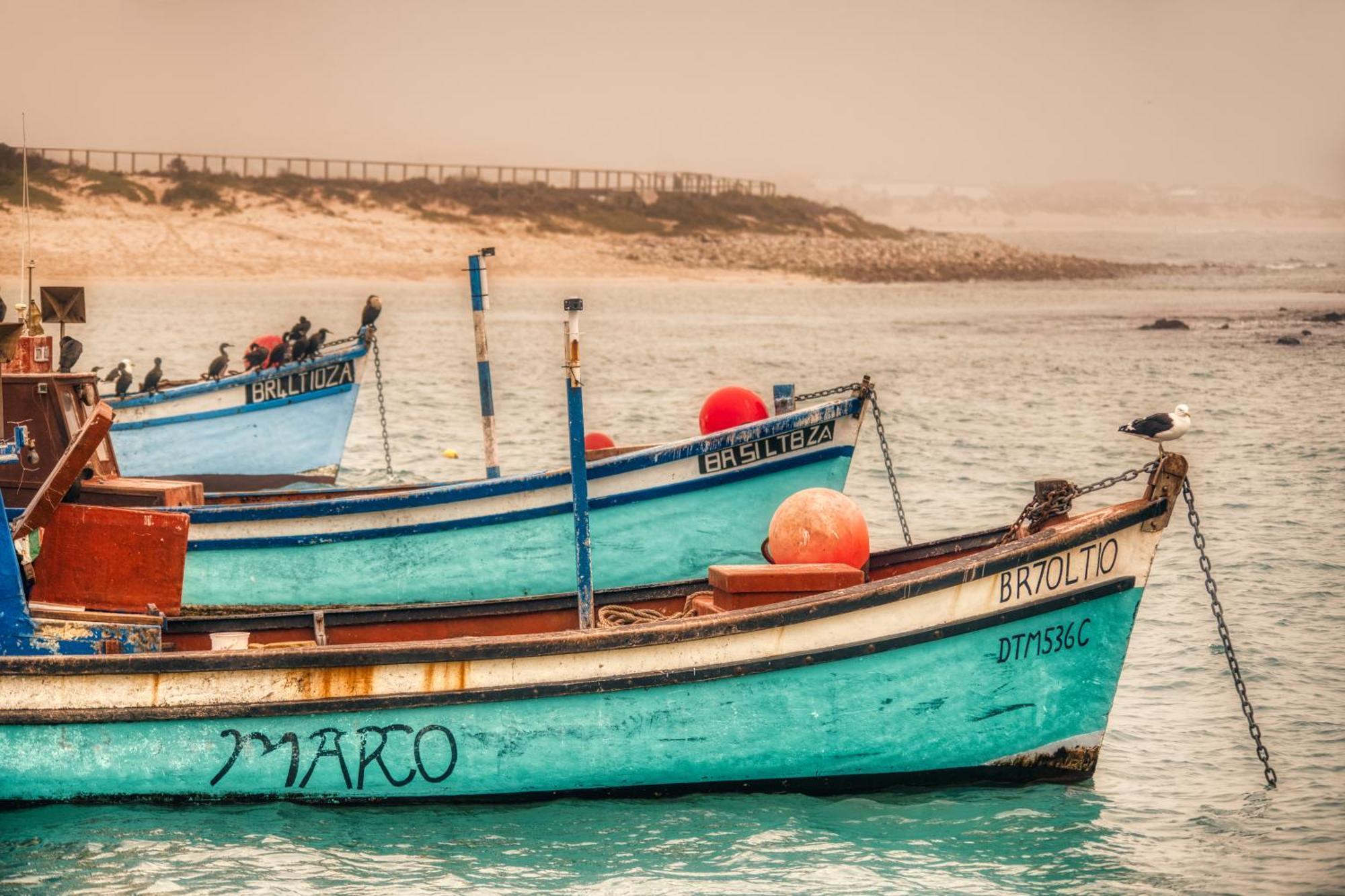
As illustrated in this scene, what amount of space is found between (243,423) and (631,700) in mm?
12650

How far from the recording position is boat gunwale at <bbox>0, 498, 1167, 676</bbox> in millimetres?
9344

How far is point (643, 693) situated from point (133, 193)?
3509 inches

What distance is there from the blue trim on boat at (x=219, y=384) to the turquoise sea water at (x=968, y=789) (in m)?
4.41

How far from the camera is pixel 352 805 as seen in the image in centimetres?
977

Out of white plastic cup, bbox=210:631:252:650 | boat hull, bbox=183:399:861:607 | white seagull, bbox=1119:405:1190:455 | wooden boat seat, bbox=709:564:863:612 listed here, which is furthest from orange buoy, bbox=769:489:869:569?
white plastic cup, bbox=210:631:252:650

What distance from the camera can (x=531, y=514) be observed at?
545 inches

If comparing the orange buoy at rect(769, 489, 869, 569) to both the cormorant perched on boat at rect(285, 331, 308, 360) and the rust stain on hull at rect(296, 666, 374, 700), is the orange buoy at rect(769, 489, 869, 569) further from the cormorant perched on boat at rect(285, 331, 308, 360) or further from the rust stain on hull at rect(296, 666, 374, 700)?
the cormorant perched on boat at rect(285, 331, 308, 360)

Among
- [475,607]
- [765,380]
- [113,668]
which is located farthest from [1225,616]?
[765,380]

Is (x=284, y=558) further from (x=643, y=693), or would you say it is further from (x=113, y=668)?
(x=643, y=693)

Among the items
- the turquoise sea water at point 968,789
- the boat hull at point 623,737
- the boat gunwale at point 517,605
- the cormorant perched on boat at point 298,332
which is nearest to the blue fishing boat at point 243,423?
the cormorant perched on boat at point 298,332

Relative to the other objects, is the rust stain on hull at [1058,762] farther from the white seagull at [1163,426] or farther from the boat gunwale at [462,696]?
the white seagull at [1163,426]

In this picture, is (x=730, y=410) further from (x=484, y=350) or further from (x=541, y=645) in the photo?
(x=541, y=645)

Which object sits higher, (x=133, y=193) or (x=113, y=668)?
(x=133, y=193)

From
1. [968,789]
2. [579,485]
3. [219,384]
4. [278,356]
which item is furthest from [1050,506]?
[219,384]
